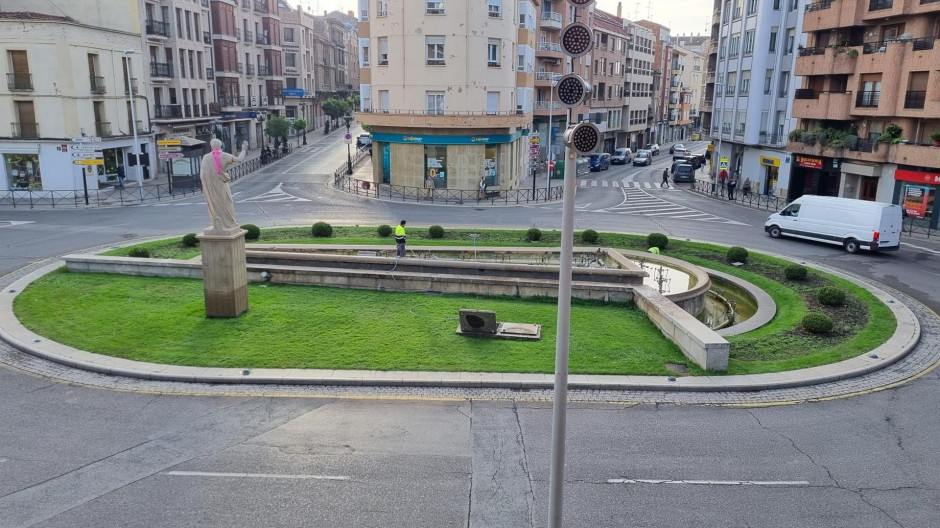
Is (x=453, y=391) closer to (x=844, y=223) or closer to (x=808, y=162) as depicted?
(x=844, y=223)

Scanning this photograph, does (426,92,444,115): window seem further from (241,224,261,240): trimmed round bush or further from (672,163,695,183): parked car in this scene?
(672,163,695,183): parked car

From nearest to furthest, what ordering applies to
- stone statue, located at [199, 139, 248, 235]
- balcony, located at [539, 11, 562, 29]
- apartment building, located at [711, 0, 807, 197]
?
stone statue, located at [199, 139, 248, 235] → apartment building, located at [711, 0, 807, 197] → balcony, located at [539, 11, 562, 29]

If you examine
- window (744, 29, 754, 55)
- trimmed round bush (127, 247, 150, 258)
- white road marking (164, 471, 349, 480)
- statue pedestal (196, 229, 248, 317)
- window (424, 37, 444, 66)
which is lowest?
white road marking (164, 471, 349, 480)

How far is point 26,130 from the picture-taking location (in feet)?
139

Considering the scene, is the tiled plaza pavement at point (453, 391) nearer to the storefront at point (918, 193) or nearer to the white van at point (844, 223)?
the white van at point (844, 223)

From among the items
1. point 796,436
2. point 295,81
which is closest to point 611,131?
point 295,81

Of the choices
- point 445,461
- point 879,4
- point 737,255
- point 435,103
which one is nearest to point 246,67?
point 435,103

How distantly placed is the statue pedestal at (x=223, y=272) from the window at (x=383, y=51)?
31875mm

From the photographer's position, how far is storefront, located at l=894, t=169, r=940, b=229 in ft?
118

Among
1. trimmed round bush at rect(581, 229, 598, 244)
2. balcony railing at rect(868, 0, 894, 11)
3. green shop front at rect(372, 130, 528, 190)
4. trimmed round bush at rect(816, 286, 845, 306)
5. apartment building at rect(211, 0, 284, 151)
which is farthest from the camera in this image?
apartment building at rect(211, 0, 284, 151)

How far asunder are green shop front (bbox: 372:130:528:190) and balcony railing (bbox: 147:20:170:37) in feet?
67.3

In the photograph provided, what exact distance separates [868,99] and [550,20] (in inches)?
1227

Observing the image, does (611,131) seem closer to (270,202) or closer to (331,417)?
(270,202)

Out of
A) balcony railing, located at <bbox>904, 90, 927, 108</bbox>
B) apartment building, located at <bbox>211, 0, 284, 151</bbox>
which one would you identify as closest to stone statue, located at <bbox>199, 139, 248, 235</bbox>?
balcony railing, located at <bbox>904, 90, 927, 108</bbox>
